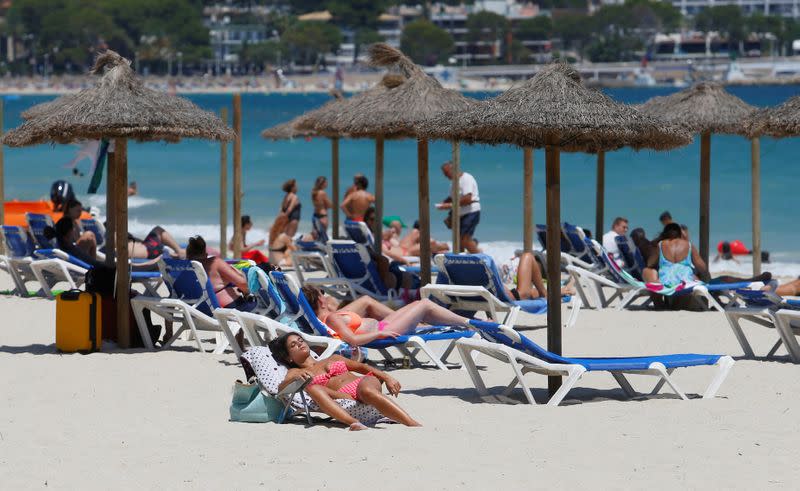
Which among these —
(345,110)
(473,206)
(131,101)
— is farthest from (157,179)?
(131,101)

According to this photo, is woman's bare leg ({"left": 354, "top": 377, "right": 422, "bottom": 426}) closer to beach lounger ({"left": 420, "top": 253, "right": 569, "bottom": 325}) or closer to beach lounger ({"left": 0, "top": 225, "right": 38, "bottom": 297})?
beach lounger ({"left": 420, "top": 253, "right": 569, "bottom": 325})

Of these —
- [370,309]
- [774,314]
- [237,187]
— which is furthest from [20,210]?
[774,314]

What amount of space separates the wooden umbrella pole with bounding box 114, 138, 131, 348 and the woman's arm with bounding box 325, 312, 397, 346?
1.69m

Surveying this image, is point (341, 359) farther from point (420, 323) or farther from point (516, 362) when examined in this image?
point (420, 323)

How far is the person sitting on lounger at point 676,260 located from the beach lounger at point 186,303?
3544 mm

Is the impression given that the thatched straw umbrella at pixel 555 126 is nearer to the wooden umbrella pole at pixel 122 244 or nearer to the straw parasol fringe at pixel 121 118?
the straw parasol fringe at pixel 121 118

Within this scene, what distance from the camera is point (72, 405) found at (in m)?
6.77

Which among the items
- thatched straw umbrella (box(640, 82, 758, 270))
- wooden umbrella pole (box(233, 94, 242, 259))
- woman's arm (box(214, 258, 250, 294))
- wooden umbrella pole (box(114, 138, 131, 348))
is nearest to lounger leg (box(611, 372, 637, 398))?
woman's arm (box(214, 258, 250, 294))

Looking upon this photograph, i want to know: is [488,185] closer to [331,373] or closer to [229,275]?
[229,275]

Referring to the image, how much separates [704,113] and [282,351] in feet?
20.5

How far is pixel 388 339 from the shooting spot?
755 cm

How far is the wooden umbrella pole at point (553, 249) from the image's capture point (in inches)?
267

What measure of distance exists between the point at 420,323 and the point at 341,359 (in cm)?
181

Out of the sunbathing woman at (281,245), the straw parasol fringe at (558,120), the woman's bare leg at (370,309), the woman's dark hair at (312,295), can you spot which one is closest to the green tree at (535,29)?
the sunbathing woman at (281,245)
